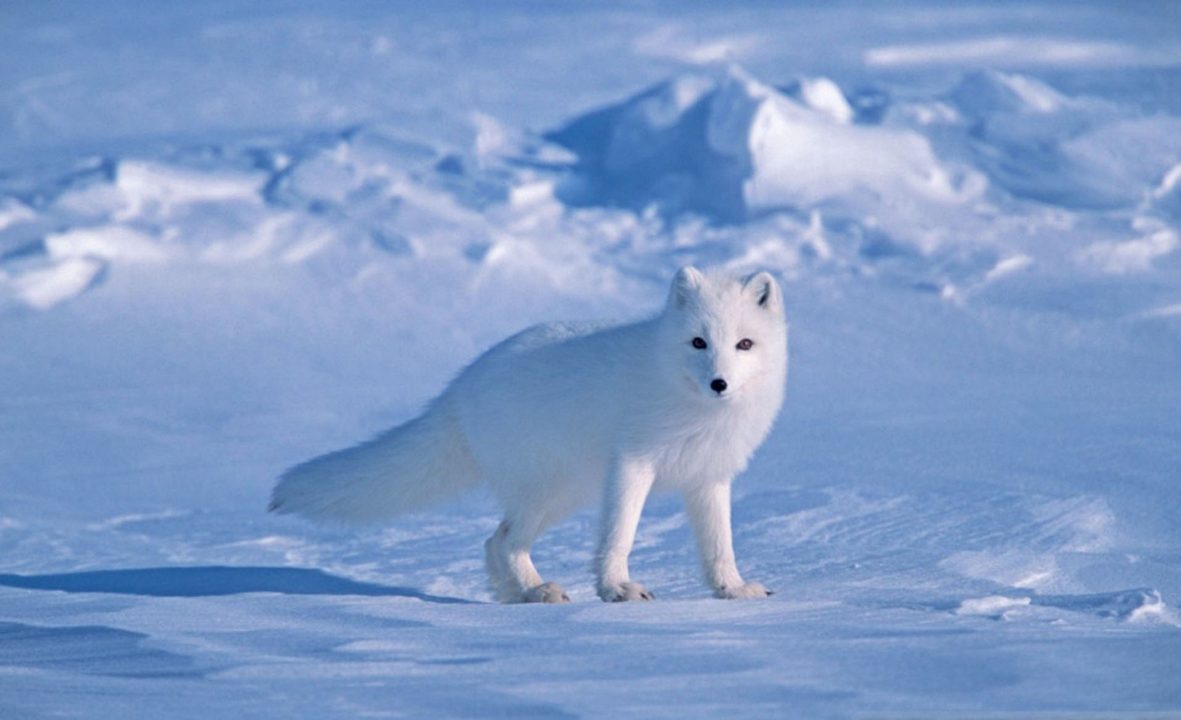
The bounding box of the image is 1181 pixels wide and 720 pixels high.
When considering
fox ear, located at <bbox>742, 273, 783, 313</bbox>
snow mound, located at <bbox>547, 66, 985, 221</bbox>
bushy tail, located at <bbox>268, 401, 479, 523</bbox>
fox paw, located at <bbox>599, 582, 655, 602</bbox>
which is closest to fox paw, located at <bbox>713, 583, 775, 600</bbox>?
fox paw, located at <bbox>599, 582, 655, 602</bbox>

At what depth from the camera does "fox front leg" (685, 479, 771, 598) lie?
331 centimetres

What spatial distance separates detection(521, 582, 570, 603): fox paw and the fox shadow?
0.22 metres

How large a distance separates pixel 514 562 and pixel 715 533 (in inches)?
21.7

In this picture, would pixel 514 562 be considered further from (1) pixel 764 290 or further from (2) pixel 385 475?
(1) pixel 764 290

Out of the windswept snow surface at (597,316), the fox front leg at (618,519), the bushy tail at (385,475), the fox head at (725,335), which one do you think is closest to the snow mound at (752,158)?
the windswept snow surface at (597,316)

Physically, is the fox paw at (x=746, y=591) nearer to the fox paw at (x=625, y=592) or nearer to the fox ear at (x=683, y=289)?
the fox paw at (x=625, y=592)

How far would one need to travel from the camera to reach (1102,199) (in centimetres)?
774

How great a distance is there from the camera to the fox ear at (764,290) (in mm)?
3260

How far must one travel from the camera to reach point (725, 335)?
3.12 meters

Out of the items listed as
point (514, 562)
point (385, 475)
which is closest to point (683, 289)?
point (514, 562)

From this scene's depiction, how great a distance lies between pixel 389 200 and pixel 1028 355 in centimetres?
419

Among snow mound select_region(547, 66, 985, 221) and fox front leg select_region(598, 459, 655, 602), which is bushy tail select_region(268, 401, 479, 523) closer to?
fox front leg select_region(598, 459, 655, 602)

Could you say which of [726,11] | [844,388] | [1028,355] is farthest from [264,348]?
[726,11]

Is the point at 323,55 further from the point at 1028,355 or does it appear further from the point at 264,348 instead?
the point at 1028,355
